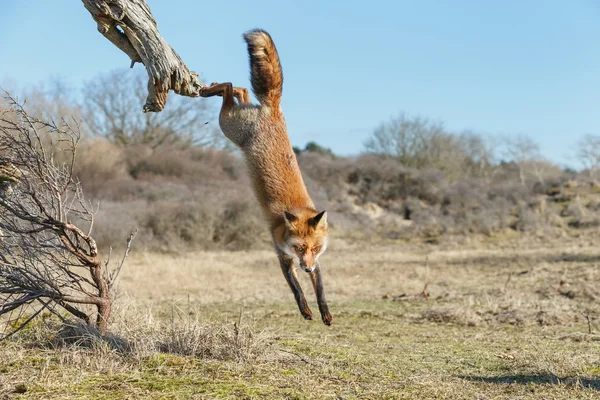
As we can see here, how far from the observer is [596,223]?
35344mm

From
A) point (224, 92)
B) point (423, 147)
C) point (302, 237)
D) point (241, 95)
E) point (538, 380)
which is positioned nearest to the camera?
point (538, 380)

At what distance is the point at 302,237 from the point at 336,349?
5.75 ft

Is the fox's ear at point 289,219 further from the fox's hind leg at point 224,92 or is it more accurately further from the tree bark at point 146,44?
the tree bark at point 146,44

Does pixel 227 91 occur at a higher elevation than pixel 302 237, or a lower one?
higher

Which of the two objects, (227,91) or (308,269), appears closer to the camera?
(308,269)

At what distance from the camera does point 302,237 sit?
25.2 ft

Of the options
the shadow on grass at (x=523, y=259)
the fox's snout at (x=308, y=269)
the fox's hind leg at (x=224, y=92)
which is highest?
the fox's hind leg at (x=224, y=92)

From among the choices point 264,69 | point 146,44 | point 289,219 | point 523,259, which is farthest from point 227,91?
point 523,259

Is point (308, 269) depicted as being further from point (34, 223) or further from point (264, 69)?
point (34, 223)

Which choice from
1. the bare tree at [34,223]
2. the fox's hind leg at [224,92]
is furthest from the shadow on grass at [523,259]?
the bare tree at [34,223]

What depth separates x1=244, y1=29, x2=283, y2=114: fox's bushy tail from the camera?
7980 mm

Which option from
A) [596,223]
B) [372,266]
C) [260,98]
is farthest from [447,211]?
[260,98]

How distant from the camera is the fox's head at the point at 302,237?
7621 millimetres

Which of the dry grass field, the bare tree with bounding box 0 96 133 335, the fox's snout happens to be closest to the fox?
the fox's snout
